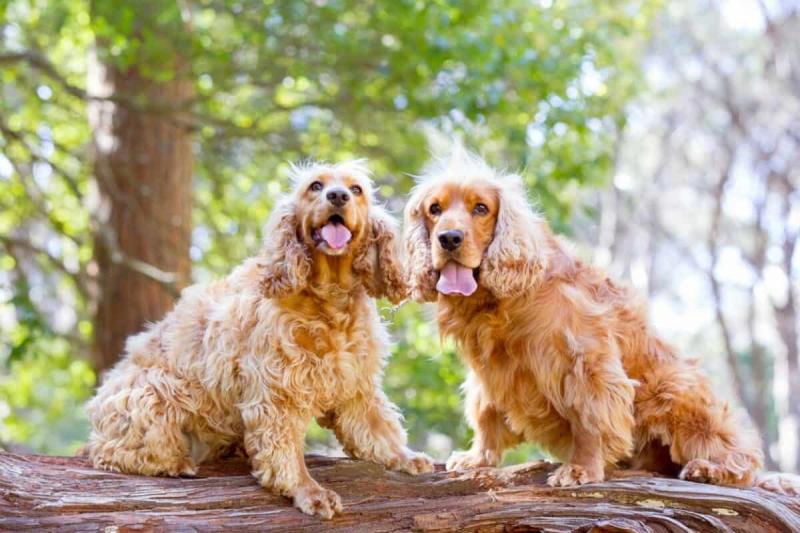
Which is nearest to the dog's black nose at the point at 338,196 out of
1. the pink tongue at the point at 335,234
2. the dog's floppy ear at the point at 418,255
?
the pink tongue at the point at 335,234

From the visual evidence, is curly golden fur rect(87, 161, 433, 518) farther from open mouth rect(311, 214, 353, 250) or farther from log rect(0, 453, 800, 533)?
log rect(0, 453, 800, 533)

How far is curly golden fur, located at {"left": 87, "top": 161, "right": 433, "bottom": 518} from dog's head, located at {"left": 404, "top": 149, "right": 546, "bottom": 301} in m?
0.28

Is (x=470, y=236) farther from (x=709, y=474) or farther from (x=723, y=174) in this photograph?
(x=723, y=174)

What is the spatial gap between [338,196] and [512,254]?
3.54 ft

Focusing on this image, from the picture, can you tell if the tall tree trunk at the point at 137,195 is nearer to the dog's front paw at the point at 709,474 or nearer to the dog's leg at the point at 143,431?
the dog's leg at the point at 143,431

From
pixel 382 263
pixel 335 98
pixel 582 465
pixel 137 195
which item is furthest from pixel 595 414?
pixel 137 195

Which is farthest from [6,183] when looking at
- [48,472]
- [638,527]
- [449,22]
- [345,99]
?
[638,527]

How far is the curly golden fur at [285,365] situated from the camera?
4926 millimetres

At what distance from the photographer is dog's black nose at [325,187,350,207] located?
4891mm

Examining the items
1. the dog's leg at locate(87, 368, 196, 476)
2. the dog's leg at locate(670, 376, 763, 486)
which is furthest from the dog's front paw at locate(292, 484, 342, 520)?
the dog's leg at locate(670, 376, 763, 486)

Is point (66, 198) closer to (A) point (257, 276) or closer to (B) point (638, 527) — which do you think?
(A) point (257, 276)

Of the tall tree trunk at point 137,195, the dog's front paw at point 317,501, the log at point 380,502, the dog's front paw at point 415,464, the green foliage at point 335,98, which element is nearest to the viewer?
the log at point 380,502

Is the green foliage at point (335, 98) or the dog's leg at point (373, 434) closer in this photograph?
the dog's leg at point (373, 434)

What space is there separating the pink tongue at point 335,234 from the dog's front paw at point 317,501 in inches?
52.4
